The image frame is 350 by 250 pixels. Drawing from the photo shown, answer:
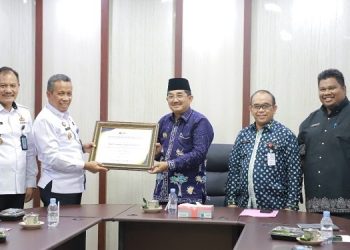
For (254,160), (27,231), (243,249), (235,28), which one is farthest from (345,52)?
(27,231)

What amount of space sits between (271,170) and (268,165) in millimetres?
42

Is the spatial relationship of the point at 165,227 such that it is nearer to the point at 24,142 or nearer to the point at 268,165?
the point at 268,165

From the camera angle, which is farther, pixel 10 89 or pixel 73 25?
pixel 73 25

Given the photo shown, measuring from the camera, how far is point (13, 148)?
11.9 feet

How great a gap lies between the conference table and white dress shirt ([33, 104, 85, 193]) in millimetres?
211

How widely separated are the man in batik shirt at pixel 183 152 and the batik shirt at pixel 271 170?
0.35 meters

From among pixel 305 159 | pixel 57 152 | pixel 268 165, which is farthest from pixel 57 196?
pixel 305 159

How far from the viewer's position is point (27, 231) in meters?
2.63

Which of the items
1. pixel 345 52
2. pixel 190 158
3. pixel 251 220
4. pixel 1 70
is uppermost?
pixel 345 52

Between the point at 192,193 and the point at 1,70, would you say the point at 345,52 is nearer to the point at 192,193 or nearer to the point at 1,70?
the point at 192,193

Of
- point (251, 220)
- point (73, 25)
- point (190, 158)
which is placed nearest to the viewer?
point (251, 220)

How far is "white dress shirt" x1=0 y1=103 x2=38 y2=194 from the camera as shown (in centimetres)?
358

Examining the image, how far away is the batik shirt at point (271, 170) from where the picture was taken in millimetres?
3447

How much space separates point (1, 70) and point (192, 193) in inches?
68.9
